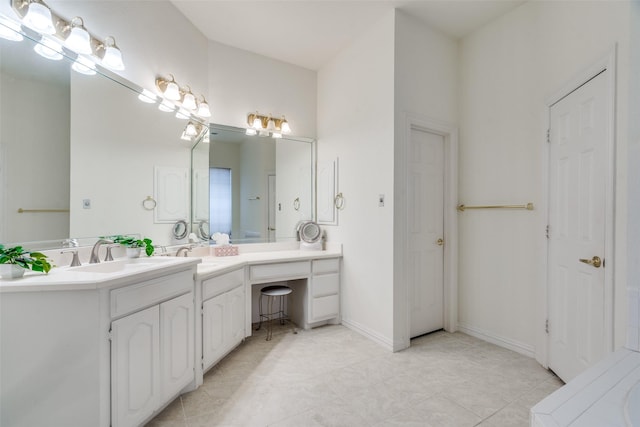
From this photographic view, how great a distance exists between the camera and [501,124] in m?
2.67

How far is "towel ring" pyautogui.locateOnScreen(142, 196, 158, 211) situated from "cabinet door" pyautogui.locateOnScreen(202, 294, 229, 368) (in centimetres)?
90

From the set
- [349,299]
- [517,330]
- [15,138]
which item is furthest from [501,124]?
[15,138]

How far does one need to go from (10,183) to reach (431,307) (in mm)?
3281

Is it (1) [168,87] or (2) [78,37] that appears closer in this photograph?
(2) [78,37]

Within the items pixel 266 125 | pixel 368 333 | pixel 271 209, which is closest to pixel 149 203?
pixel 271 209

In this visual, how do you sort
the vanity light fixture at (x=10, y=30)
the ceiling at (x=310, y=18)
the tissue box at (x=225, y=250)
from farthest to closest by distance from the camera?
the tissue box at (x=225, y=250) < the ceiling at (x=310, y=18) < the vanity light fixture at (x=10, y=30)

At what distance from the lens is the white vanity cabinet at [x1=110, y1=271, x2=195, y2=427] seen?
141 cm

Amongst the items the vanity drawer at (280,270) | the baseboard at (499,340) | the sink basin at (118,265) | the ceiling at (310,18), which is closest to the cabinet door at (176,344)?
the sink basin at (118,265)

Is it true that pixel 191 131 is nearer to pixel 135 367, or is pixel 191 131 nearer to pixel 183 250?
pixel 183 250

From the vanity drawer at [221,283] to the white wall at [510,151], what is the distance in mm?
2241

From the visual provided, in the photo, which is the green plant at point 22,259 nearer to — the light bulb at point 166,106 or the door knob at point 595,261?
the light bulb at point 166,106

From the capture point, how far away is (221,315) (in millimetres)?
2240

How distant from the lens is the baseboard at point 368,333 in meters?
2.60

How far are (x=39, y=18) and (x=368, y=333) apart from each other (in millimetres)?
3204
